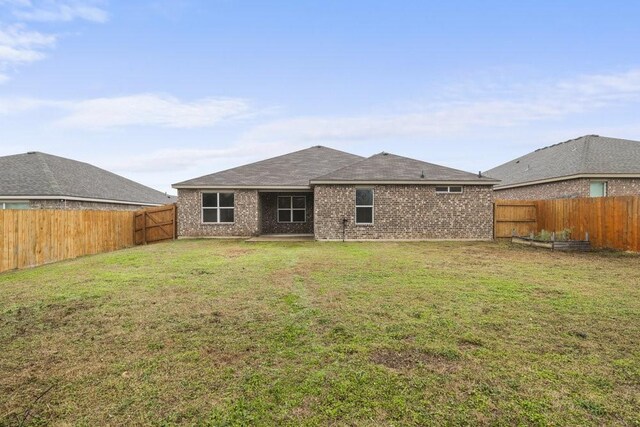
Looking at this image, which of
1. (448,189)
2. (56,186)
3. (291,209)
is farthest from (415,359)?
(56,186)

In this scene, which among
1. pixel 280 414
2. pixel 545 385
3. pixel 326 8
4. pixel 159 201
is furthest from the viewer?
pixel 159 201

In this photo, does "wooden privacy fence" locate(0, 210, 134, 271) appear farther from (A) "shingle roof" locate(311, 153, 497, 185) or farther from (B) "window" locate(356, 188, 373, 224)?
(B) "window" locate(356, 188, 373, 224)

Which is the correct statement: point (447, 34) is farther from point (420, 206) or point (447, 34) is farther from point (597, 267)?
point (597, 267)

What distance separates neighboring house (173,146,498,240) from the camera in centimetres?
1644

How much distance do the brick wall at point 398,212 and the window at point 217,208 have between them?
16.4 feet

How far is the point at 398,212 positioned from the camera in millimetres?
16484

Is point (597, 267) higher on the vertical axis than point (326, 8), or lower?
lower

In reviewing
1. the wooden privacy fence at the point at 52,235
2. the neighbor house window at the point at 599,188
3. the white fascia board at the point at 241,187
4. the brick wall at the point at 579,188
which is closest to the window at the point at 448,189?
the white fascia board at the point at 241,187

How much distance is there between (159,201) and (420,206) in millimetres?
22447

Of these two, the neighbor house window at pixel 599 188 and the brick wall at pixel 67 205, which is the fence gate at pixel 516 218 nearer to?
the neighbor house window at pixel 599 188

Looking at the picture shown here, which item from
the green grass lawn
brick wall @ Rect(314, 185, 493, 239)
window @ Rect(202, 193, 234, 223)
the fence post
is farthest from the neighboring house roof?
the fence post

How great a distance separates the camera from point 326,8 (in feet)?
51.8

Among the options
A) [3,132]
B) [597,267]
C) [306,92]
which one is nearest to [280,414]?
[597,267]

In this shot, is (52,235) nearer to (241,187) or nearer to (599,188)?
(241,187)
